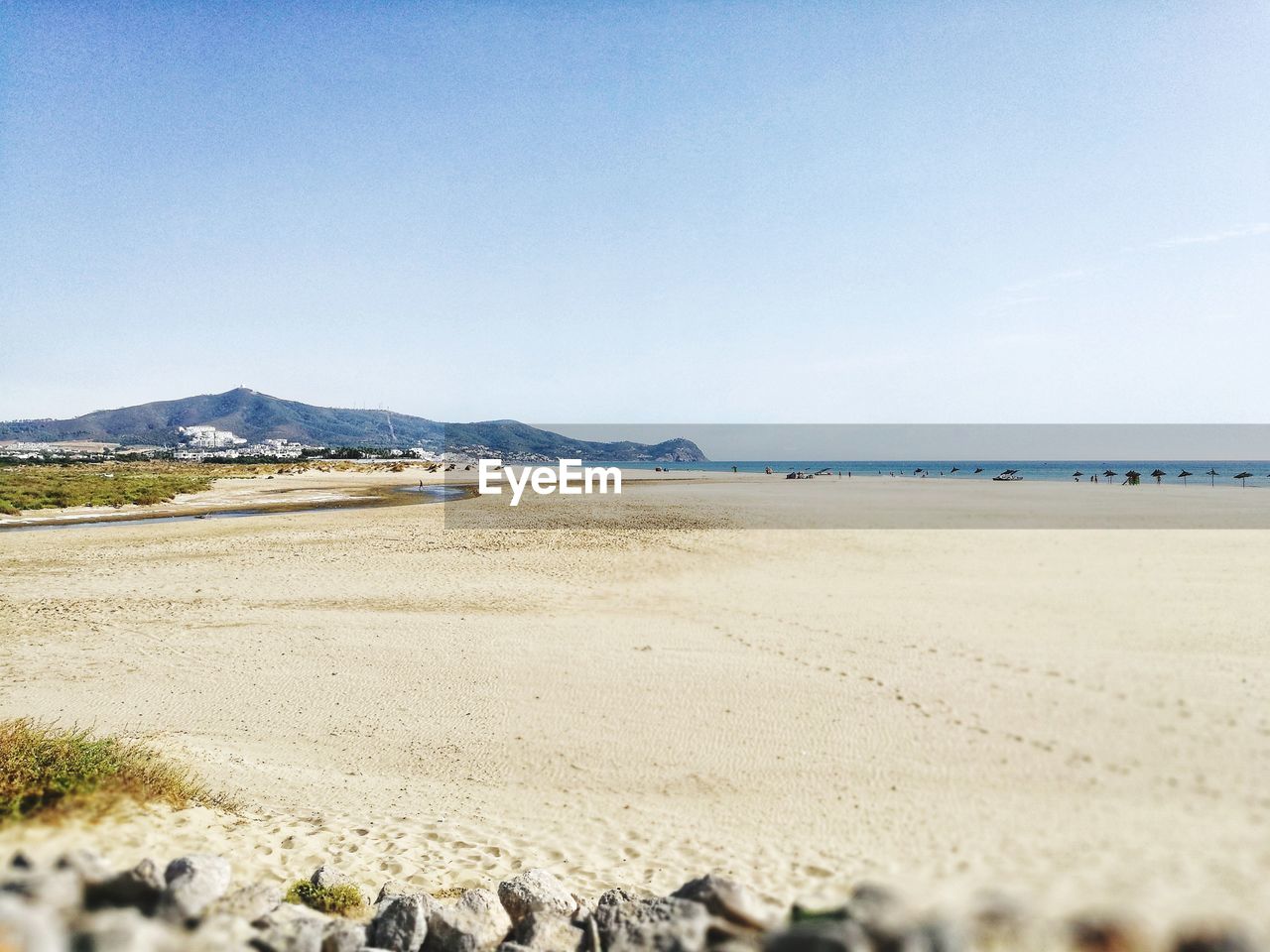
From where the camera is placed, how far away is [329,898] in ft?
15.7

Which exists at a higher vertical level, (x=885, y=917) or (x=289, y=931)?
(x=885, y=917)

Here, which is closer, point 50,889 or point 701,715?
point 50,889

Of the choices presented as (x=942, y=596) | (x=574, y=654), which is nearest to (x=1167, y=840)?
(x=574, y=654)

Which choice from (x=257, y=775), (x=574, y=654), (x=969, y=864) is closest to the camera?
(x=969, y=864)

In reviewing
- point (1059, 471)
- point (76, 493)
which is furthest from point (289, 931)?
point (1059, 471)

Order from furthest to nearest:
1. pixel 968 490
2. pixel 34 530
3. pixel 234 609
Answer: pixel 968 490, pixel 34 530, pixel 234 609

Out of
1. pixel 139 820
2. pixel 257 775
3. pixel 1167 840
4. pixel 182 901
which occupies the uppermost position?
pixel 1167 840

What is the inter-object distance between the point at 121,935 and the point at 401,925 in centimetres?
263

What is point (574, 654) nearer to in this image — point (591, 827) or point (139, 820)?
point (591, 827)

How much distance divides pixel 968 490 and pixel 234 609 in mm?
45367

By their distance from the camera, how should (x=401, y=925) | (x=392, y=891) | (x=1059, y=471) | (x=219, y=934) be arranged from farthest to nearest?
(x=1059, y=471), (x=392, y=891), (x=401, y=925), (x=219, y=934)

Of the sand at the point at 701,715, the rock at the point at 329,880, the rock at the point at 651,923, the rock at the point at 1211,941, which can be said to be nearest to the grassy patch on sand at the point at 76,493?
the sand at the point at 701,715

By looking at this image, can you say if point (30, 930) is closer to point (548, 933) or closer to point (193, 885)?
point (193, 885)

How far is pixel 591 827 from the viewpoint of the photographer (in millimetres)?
6352
